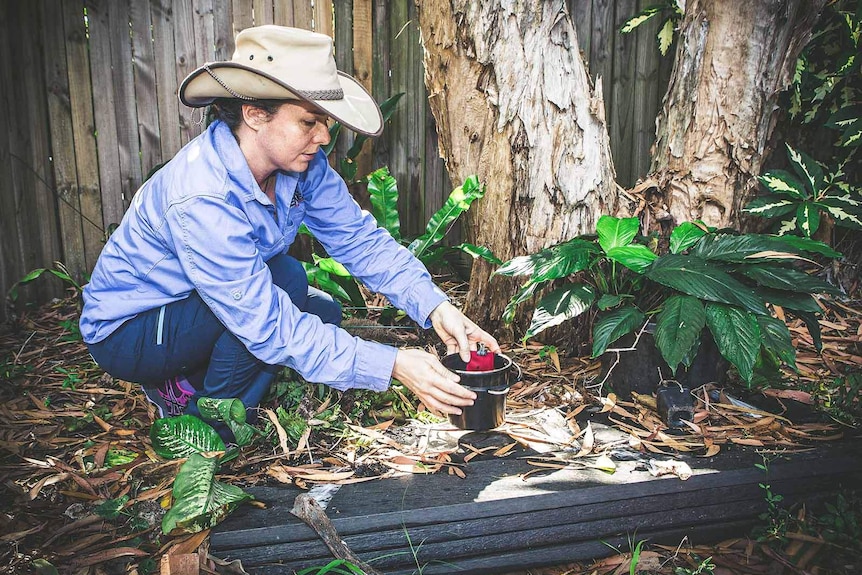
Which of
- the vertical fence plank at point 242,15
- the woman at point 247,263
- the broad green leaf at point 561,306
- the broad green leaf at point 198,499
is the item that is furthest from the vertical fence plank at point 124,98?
the broad green leaf at point 561,306

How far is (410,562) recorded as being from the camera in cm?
199

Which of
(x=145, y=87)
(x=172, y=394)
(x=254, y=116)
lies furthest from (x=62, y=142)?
(x=254, y=116)

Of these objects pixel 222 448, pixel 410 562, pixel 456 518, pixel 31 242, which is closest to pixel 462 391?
pixel 456 518

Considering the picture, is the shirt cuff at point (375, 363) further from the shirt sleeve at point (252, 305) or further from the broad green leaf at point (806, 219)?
the broad green leaf at point (806, 219)

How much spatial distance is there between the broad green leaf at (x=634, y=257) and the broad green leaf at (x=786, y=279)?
36cm

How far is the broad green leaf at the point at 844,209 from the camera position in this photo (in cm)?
341

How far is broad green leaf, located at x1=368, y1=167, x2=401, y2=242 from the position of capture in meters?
3.67

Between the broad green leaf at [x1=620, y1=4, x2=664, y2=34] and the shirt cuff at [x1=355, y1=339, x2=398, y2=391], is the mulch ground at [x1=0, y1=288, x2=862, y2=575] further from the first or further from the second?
the broad green leaf at [x1=620, y1=4, x2=664, y2=34]

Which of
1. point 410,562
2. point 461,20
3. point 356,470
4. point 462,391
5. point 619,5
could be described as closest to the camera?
point 410,562

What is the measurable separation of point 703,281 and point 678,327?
212 mm

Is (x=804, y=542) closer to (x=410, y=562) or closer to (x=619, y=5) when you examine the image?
(x=410, y=562)

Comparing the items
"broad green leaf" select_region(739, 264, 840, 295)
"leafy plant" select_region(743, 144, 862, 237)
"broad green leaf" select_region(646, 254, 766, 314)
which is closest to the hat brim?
"broad green leaf" select_region(646, 254, 766, 314)

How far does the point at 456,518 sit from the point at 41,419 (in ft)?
6.34

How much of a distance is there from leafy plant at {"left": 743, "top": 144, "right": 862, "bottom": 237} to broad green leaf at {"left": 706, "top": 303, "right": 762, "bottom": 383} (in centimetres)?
98
